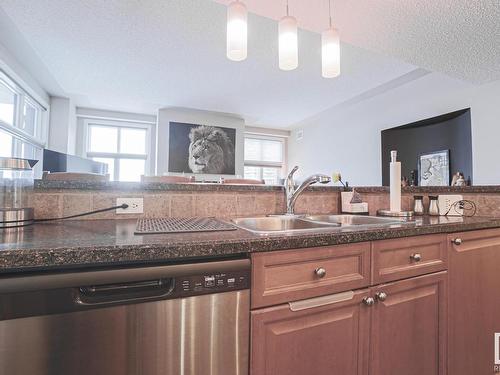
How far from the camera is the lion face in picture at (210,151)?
514 centimetres

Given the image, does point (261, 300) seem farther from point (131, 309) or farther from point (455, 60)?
point (455, 60)

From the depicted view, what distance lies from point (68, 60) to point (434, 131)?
4567 millimetres

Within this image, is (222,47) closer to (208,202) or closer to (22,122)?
(208,202)

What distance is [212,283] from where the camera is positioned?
636 millimetres

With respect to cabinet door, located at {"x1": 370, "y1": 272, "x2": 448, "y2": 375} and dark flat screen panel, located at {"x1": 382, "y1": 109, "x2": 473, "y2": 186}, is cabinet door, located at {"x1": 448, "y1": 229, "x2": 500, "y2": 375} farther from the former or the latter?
dark flat screen panel, located at {"x1": 382, "y1": 109, "x2": 473, "y2": 186}

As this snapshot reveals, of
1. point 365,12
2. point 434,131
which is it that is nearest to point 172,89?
point 365,12

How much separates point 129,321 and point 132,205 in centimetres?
67

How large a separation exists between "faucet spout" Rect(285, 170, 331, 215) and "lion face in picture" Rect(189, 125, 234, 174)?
398 centimetres

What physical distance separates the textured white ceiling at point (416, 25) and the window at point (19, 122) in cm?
303

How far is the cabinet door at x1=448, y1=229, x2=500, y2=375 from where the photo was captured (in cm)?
106

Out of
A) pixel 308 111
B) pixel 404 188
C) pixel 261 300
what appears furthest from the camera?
pixel 308 111

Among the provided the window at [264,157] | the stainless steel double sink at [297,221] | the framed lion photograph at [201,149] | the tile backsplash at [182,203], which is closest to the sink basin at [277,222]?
the stainless steel double sink at [297,221]

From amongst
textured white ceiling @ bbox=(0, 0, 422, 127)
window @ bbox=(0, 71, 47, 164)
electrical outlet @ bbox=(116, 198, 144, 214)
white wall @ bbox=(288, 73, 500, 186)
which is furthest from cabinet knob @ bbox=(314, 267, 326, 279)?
window @ bbox=(0, 71, 47, 164)

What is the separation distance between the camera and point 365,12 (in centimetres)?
190
